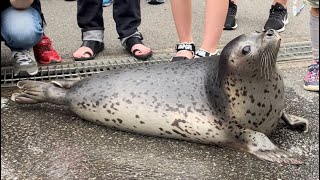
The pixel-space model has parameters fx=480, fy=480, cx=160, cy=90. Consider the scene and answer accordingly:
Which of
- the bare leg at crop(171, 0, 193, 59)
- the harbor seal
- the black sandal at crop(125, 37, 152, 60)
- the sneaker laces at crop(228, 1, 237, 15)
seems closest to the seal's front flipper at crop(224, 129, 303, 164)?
the harbor seal

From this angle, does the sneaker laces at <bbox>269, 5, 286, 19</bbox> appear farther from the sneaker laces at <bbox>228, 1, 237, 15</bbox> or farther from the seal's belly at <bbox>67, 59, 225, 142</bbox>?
the seal's belly at <bbox>67, 59, 225, 142</bbox>

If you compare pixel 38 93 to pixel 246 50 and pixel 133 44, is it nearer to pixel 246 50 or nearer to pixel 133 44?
pixel 133 44

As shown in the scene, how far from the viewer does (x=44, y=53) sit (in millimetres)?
3088

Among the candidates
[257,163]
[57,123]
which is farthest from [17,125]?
[257,163]

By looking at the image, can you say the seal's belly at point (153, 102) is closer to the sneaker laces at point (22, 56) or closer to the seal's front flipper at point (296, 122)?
the seal's front flipper at point (296, 122)

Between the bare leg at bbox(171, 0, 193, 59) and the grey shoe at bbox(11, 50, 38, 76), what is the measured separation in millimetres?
876

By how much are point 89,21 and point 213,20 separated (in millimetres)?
938

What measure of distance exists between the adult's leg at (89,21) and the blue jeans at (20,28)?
360mm

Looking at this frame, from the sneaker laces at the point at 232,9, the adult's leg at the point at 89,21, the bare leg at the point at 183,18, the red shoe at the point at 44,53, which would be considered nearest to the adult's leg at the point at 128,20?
the adult's leg at the point at 89,21

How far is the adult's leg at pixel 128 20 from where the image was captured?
3146 millimetres

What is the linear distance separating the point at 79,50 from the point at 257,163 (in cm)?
162

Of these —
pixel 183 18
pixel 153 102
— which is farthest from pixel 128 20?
pixel 153 102

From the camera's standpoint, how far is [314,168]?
190cm

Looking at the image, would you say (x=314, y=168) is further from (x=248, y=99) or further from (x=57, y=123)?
(x=57, y=123)
